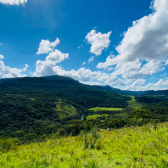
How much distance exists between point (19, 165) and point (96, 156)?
4.15 meters

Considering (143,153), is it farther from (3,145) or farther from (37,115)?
(37,115)

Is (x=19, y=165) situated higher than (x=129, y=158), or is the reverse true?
(x=129, y=158)

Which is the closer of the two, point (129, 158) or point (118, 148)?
point (129, 158)

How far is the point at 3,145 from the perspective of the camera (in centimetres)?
1055

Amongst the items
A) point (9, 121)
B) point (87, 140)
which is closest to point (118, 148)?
point (87, 140)

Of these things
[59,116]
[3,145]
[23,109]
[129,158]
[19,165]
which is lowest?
[59,116]

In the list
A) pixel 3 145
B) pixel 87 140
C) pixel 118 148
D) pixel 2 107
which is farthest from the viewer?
pixel 2 107

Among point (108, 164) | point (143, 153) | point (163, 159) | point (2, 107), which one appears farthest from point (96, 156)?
point (2, 107)

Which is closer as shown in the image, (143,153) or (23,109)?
(143,153)

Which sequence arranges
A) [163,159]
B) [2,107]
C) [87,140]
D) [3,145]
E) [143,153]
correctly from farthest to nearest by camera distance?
[2,107] → [3,145] → [87,140] → [143,153] → [163,159]

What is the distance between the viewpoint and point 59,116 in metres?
187

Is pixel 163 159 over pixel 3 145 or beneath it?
over

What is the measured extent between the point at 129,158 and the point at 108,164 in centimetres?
111

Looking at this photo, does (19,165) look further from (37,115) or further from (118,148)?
(37,115)
